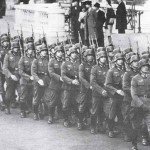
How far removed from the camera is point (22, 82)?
16.4m

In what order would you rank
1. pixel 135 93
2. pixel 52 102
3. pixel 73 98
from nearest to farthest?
pixel 135 93 < pixel 73 98 < pixel 52 102

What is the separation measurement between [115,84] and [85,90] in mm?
986

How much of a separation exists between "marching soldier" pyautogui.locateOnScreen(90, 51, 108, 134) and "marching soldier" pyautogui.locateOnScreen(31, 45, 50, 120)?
1.63 meters

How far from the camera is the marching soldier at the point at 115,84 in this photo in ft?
46.8

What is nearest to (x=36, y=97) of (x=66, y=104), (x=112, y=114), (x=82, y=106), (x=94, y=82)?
(x=66, y=104)

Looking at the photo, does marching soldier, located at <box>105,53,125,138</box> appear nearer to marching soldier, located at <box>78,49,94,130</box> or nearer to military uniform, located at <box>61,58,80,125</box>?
marching soldier, located at <box>78,49,94,130</box>

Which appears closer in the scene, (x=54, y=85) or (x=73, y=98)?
(x=73, y=98)

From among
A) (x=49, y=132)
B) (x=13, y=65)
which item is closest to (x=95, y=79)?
(x=49, y=132)

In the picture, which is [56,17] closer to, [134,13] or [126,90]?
[134,13]

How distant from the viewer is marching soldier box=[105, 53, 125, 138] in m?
14.3

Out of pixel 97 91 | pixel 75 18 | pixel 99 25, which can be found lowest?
pixel 97 91

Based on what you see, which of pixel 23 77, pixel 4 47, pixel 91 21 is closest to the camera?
pixel 23 77

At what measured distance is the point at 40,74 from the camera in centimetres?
1611

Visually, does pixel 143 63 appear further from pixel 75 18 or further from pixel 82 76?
pixel 75 18
